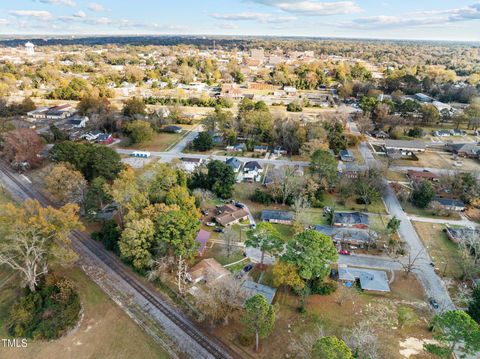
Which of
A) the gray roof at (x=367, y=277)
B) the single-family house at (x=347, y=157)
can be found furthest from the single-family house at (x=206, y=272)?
the single-family house at (x=347, y=157)

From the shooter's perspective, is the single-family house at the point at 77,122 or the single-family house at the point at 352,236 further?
the single-family house at the point at 77,122

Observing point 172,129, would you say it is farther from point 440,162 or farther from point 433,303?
point 433,303

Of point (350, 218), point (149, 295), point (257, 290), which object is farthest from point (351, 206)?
point (149, 295)

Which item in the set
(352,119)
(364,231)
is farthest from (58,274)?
(352,119)

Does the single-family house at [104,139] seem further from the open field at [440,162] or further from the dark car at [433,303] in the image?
the dark car at [433,303]

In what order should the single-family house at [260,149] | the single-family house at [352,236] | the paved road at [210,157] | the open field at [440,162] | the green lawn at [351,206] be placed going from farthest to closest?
the single-family house at [260,149] → the paved road at [210,157] → the open field at [440,162] → the green lawn at [351,206] → the single-family house at [352,236]

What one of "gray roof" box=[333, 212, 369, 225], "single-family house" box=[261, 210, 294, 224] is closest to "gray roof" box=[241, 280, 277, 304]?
"single-family house" box=[261, 210, 294, 224]
